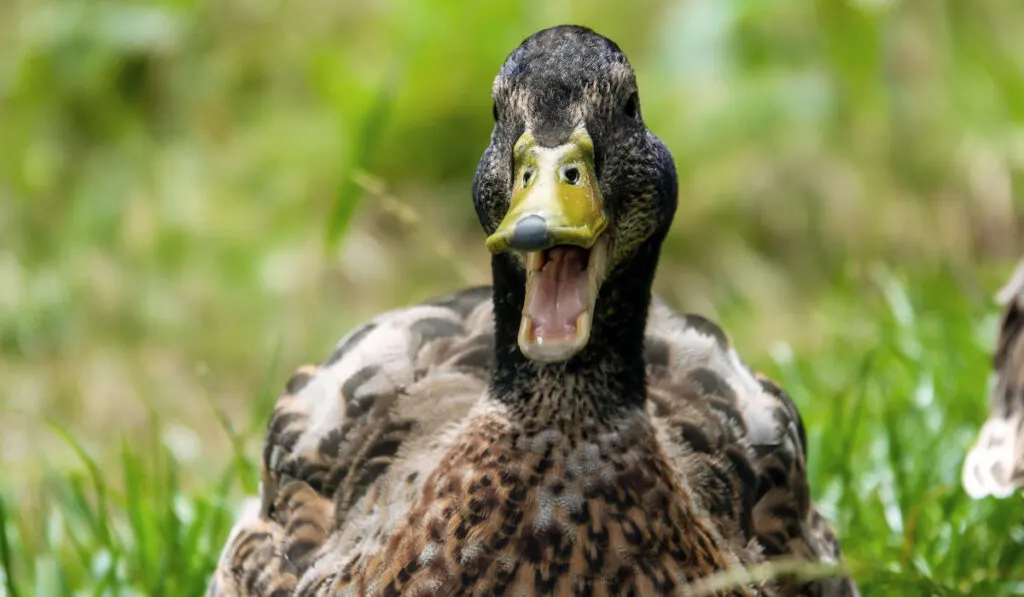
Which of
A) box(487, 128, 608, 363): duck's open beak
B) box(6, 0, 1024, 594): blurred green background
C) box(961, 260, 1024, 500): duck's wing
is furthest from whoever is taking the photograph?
box(6, 0, 1024, 594): blurred green background

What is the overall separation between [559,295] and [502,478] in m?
0.34

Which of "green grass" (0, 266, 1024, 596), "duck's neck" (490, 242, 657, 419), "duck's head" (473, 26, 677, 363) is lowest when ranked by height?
"green grass" (0, 266, 1024, 596)

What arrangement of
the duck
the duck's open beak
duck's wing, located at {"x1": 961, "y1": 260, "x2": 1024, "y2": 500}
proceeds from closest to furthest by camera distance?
1. the duck's open beak
2. the duck
3. duck's wing, located at {"x1": 961, "y1": 260, "x2": 1024, "y2": 500}

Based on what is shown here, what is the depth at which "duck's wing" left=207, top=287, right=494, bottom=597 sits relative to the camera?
2.28m

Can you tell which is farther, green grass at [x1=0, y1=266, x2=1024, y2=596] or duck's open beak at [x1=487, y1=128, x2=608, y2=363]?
green grass at [x1=0, y1=266, x2=1024, y2=596]

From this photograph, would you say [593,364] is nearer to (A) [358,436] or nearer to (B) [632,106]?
(B) [632,106]

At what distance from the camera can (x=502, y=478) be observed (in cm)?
197

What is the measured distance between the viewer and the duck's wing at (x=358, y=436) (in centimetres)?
228

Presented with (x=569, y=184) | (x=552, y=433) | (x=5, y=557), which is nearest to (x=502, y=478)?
(x=552, y=433)

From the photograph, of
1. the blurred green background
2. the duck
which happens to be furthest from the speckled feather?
the blurred green background

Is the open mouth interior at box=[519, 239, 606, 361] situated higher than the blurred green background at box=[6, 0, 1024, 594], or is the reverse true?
the blurred green background at box=[6, 0, 1024, 594]

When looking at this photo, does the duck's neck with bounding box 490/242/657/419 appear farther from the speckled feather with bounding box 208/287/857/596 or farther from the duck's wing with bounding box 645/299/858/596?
the duck's wing with bounding box 645/299/858/596

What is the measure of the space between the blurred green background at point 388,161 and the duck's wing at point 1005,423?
5.43 ft

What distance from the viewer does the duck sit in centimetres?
181
